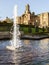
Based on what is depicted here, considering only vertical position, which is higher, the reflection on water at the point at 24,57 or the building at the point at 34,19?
the building at the point at 34,19

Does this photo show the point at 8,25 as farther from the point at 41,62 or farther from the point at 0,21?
the point at 41,62

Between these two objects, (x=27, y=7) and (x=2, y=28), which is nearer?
(x=2, y=28)

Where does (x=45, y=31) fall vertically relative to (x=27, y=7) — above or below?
below

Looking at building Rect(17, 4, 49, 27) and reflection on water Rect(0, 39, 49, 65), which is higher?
building Rect(17, 4, 49, 27)

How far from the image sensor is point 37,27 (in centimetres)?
2677

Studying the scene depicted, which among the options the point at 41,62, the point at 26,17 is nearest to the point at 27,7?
the point at 26,17

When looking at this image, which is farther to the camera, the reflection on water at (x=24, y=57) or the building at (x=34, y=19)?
the building at (x=34, y=19)

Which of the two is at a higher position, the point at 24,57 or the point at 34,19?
the point at 34,19

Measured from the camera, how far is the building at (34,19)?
2802 centimetres

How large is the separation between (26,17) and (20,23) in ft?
6.64

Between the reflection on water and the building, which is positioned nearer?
the reflection on water

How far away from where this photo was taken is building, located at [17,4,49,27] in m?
28.0

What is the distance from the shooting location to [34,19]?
95.9ft

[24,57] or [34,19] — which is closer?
[24,57]
